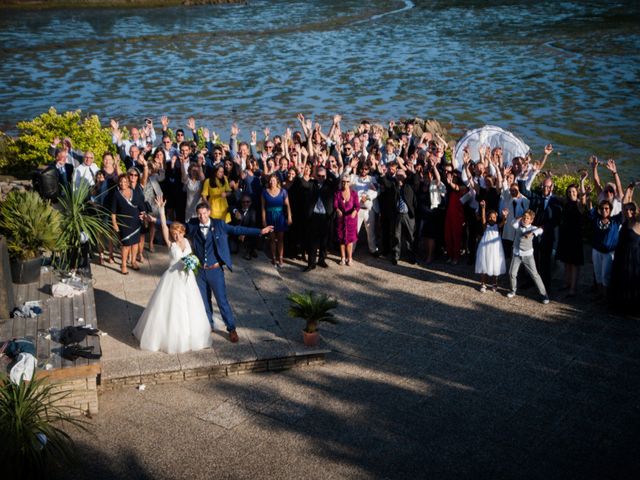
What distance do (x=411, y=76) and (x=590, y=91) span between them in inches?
349

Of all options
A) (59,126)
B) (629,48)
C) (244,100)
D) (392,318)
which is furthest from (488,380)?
(629,48)

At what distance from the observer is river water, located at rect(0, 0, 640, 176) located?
32.0 m

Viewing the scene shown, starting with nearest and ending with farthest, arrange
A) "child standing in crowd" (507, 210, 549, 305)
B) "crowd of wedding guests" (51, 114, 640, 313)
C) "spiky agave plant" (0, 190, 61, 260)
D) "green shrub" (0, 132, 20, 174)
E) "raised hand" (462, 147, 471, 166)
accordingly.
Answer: "spiky agave plant" (0, 190, 61, 260), "child standing in crowd" (507, 210, 549, 305), "crowd of wedding guests" (51, 114, 640, 313), "raised hand" (462, 147, 471, 166), "green shrub" (0, 132, 20, 174)

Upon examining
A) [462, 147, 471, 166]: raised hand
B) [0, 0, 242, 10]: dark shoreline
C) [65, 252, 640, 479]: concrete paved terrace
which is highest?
[0, 0, 242, 10]: dark shoreline

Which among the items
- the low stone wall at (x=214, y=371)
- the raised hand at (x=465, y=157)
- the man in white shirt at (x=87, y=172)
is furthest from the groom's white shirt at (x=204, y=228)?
the raised hand at (x=465, y=157)

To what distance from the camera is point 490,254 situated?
12.5 metres

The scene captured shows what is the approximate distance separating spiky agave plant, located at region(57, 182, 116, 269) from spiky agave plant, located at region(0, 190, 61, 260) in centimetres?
15

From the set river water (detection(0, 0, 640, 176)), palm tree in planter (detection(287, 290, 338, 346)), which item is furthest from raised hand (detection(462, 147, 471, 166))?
river water (detection(0, 0, 640, 176))

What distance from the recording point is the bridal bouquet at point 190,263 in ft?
32.6

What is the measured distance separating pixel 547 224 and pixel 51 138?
11.7m

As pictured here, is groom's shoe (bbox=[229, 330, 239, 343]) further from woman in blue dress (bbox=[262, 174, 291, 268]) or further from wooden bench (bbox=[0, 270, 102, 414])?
woman in blue dress (bbox=[262, 174, 291, 268])

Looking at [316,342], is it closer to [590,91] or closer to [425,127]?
[425,127]

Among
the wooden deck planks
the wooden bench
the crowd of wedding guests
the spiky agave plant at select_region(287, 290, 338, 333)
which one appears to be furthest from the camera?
the crowd of wedding guests

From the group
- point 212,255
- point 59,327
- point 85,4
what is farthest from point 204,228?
point 85,4
